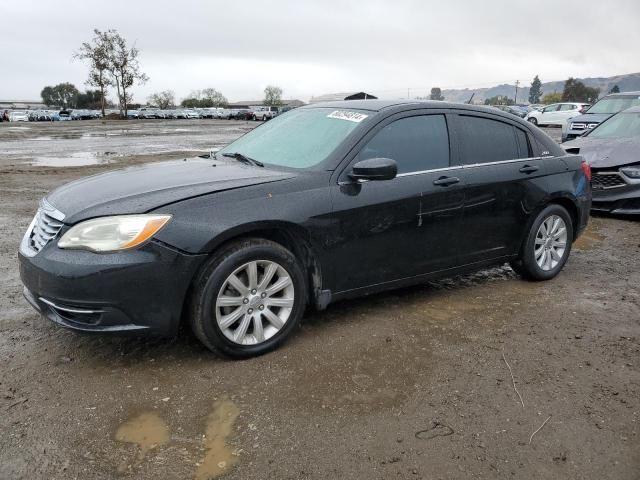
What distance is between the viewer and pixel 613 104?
17422 millimetres

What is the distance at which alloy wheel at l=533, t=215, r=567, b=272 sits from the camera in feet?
16.7

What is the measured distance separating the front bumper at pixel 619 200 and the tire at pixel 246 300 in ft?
19.8

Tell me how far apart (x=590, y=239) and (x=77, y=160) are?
13.6 meters

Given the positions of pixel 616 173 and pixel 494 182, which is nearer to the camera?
pixel 494 182

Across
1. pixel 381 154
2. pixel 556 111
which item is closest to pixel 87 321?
pixel 381 154

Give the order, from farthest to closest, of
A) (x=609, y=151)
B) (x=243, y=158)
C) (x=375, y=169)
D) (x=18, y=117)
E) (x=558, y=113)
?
(x=18, y=117) < (x=558, y=113) < (x=609, y=151) < (x=243, y=158) < (x=375, y=169)

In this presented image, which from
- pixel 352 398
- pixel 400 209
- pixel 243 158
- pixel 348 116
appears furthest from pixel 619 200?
pixel 352 398

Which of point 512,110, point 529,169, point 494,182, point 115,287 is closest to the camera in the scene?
point 115,287

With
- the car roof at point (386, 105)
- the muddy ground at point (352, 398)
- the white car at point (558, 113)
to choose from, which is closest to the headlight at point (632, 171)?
the muddy ground at point (352, 398)

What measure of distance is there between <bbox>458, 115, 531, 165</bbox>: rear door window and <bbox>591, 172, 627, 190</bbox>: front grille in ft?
12.2

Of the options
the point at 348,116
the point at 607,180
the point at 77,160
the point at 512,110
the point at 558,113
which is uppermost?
the point at 348,116

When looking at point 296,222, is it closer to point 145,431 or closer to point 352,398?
point 352,398

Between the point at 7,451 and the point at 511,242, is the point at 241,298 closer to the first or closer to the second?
the point at 7,451

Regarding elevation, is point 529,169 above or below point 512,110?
below
